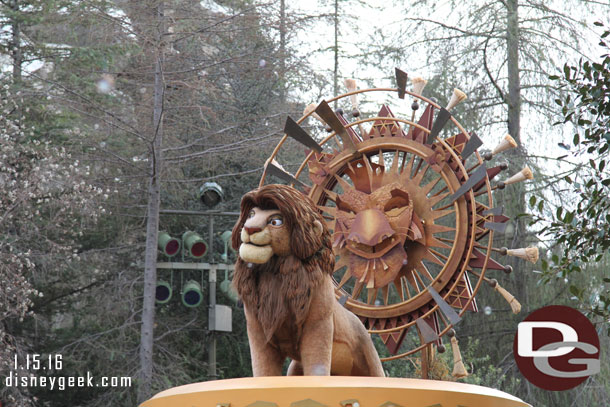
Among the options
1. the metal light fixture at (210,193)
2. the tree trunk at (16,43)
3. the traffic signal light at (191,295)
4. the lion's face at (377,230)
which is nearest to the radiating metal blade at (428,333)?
the lion's face at (377,230)

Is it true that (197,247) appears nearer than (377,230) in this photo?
No

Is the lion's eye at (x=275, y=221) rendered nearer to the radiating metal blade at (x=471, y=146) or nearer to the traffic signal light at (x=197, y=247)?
the radiating metal blade at (x=471, y=146)

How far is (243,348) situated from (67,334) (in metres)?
2.94

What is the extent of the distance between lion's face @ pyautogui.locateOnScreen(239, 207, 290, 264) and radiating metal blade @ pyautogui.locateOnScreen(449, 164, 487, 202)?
5.09 feet

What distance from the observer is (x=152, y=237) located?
13.1 meters

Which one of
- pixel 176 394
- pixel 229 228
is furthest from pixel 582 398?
pixel 176 394

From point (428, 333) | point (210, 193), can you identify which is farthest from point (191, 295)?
point (428, 333)

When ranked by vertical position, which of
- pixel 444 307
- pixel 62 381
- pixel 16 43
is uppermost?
pixel 16 43

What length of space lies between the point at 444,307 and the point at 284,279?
140 centimetres

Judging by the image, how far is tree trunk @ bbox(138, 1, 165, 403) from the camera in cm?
1252

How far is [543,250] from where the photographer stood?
12227mm

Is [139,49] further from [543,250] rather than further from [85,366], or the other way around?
[543,250]

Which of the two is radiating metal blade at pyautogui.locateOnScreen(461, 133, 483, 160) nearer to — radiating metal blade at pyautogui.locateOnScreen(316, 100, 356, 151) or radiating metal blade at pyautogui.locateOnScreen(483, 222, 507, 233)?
radiating metal blade at pyautogui.locateOnScreen(483, 222, 507, 233)

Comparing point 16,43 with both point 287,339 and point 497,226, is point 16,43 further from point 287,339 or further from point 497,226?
point 287,339
